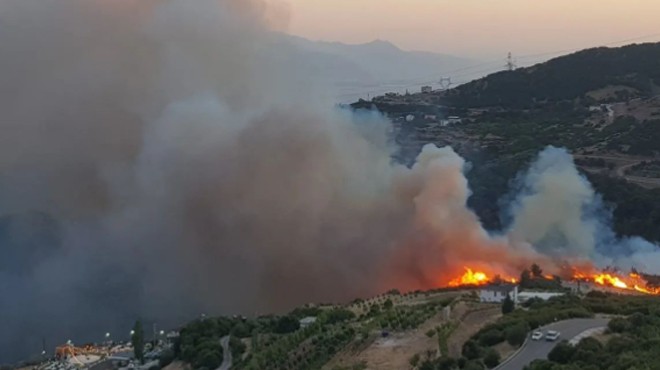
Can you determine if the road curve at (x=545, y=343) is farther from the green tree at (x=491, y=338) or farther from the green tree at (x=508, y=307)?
the green tree at (x=508, y=307)

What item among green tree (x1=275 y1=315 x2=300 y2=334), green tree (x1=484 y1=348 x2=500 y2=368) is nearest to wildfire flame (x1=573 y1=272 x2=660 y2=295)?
green tree (x1=275 y1=315 x2=300 y2=334)

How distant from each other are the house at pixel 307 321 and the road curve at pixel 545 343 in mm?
10580

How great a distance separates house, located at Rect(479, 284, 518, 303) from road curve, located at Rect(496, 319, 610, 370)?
16.9 feet

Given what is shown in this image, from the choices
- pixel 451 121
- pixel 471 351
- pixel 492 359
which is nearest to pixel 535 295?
pixel 471 351

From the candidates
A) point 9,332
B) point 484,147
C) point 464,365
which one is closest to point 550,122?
point 484,147

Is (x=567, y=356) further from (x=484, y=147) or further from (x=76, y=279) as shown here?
(x=484, y=147)

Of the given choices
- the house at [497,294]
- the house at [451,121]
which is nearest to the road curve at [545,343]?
the house at [497,294]

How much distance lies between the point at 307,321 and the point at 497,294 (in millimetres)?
7525

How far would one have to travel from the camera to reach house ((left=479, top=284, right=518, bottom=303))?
102 feet

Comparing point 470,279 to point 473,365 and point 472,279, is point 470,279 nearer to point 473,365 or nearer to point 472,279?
point 472,279

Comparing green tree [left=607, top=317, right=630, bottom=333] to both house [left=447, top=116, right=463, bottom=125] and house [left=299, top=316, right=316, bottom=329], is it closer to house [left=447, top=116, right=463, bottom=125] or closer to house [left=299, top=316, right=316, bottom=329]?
house [left=299, top=316, right=316, bottom=329]

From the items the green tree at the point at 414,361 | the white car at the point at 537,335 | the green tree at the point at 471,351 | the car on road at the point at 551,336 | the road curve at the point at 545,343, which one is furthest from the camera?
the green tree at the point at 414,361

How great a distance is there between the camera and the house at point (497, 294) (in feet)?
102

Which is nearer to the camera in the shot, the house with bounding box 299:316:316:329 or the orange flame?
the house with bounding box 299:316:316:329
